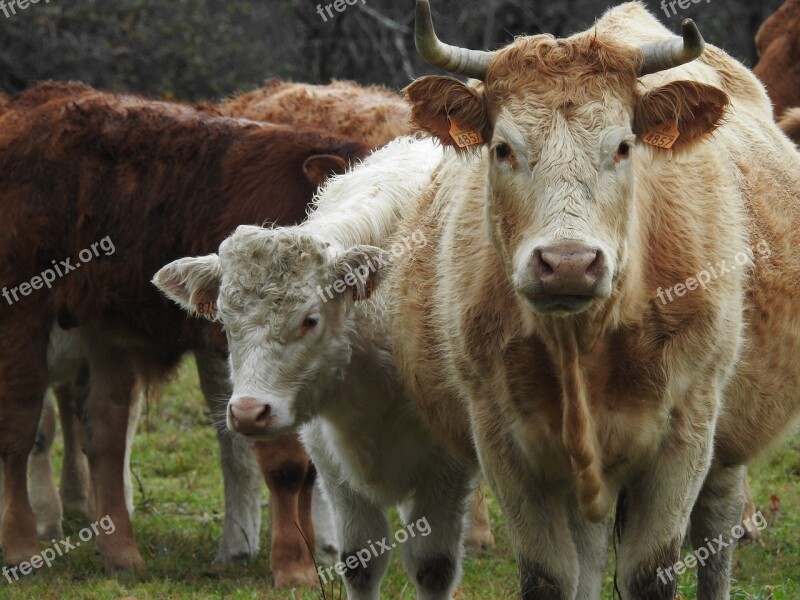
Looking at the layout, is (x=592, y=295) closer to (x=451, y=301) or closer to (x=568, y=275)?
(x=568, y=275)

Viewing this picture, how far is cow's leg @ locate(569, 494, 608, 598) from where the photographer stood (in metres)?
5.82

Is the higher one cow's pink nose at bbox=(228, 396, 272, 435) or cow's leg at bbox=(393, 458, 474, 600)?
cow's pink nose at bbox=(228, 396, 272, 435)

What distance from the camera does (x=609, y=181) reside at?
4.64 meters

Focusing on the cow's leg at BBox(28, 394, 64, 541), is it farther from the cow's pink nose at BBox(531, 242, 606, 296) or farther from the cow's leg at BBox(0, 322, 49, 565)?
the cow's pink nose at BBox(531, 242, 606, 296)

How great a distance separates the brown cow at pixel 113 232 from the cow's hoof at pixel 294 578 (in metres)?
0.69

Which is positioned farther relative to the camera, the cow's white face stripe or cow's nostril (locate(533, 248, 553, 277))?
the cow's white face stripe

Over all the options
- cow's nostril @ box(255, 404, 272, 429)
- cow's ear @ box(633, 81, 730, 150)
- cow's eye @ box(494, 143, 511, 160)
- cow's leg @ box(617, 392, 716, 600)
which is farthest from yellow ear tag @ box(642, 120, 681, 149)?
cow's nostril @ box(255, 404, 272, 429)

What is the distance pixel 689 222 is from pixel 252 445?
3.33 metres

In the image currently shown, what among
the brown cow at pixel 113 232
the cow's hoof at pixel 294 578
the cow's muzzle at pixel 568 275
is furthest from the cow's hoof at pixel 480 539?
the cow's muzzle at pixel 568 275

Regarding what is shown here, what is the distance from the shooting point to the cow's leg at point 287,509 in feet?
23.8

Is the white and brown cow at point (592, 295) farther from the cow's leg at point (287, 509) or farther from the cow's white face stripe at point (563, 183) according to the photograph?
the cow's leg at point (287, 509)

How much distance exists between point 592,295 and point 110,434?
443cm

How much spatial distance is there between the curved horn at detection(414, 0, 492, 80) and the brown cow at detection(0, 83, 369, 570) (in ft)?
8.45

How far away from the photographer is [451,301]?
5.46m
